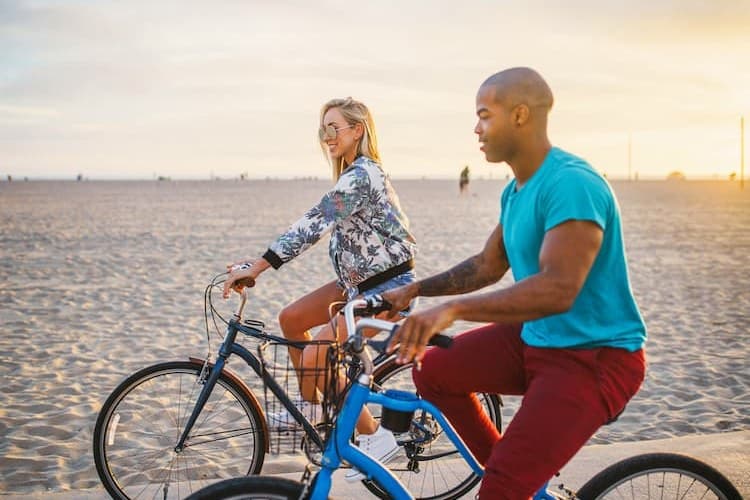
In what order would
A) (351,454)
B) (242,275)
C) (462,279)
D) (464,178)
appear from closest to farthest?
(351,454) < (462,279) < (242,275) < (464,178)

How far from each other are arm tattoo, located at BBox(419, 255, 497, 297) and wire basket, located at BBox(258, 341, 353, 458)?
0.49m

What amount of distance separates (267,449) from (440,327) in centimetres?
198

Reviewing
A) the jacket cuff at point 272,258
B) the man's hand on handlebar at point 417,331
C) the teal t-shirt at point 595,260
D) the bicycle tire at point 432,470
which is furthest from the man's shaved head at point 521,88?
the bicycle tire at point 432,470

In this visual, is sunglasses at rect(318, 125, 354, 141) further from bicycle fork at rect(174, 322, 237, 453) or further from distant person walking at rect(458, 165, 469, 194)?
distant person walking at rect(458, 165, 469, 194)

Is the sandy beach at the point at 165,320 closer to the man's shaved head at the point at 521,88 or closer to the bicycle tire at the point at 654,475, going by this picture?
the bicycle tire at the point at 654,475

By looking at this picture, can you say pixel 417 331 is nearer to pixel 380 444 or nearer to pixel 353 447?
pixel 353 447

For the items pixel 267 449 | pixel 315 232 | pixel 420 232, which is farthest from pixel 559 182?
pixel 420 232

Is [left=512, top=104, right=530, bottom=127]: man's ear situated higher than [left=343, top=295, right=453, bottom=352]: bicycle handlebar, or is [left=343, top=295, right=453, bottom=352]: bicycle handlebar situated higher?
[left=512, top=104, right=530, bottom=127]: man's ear

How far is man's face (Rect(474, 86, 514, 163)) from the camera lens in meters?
2.48

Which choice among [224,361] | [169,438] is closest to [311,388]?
[224,361]

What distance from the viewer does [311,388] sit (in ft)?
10.9

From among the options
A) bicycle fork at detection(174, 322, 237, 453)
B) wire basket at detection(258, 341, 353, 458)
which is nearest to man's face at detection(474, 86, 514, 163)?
wire basket at detection(258, 341, 353, 458)

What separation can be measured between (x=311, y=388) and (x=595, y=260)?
1.47 meters

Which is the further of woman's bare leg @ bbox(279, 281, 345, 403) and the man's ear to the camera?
woman's bare leg @ bbox(279, 281, 345, 403)
